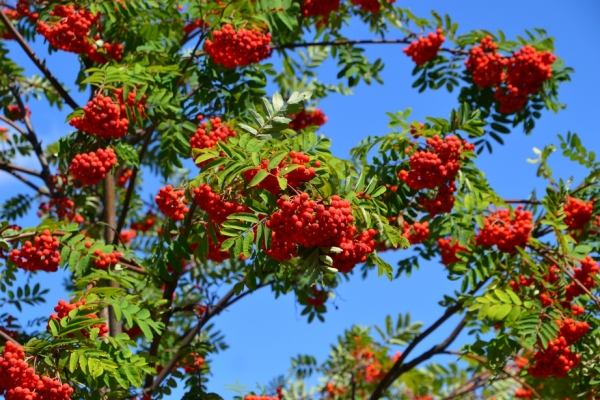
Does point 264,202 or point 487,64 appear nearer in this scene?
point 264,202

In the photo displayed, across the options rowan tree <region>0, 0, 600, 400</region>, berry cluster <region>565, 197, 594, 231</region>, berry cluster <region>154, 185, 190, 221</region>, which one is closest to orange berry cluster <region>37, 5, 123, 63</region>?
rowan tree <region>0, 0, 600, 400</region>

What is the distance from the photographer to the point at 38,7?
667 centimetres

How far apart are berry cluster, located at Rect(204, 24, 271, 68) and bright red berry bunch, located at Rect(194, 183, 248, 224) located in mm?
1666

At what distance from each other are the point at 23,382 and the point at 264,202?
1.56 m

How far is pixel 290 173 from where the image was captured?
385cm

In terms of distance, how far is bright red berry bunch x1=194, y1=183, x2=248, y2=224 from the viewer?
13.5 ft

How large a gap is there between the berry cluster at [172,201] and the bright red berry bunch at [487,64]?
3.00m

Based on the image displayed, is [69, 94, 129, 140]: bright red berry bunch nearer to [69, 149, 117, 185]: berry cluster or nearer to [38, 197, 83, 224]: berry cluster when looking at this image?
[69, 149, 117, 185]: berry cluster

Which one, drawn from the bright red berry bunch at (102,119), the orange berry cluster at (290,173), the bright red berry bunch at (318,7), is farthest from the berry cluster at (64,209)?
the orange berry cluster at (290,173)

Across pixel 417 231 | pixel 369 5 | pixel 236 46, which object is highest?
pixel 369 5

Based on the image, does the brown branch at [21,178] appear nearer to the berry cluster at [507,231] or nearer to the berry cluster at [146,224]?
the berry cluster at [146,224]

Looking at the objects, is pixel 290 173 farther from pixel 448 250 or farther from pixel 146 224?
pixel 146 224

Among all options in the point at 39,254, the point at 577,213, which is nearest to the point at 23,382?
the point at 39,254

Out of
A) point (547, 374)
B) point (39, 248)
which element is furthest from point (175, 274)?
point (547, 374)
